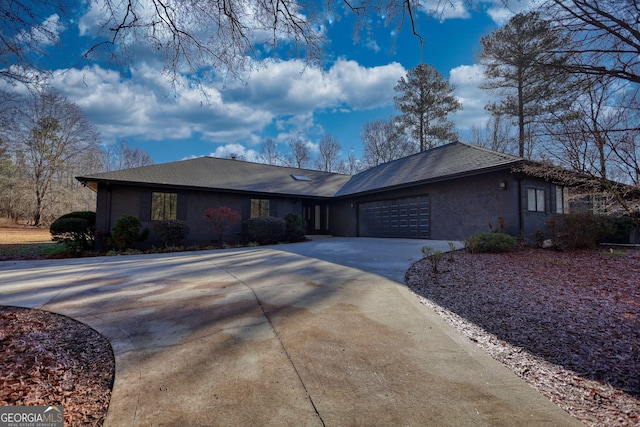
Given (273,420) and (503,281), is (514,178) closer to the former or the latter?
(503,281)

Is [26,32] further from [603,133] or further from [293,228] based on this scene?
[293,228]

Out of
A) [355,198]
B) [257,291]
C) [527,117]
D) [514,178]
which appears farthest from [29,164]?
[527,117]

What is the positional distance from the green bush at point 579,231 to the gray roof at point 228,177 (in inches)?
412

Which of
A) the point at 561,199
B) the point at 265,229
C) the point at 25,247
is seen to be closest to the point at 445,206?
the point at 561,199

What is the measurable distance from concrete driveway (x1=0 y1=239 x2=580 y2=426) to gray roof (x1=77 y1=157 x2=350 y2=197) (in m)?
7.83

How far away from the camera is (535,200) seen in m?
10.4

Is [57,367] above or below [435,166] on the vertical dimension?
below

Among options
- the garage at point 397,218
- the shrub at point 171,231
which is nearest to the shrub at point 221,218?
the shrub at point 171,231

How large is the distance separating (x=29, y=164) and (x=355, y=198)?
25.2 metres

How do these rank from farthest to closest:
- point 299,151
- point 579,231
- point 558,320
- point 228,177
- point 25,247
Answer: point 299,151
point 228,177
point 25,247
point 579,231
point 558,320

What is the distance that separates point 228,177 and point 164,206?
137 inches

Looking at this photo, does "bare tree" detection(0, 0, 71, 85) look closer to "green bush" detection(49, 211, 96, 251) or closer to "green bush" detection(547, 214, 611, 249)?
"green bush" detection(49, 211, 96, 251)

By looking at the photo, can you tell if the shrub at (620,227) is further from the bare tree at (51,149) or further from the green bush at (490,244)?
the bare tree at (51,149)

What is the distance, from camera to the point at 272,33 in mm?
3406
